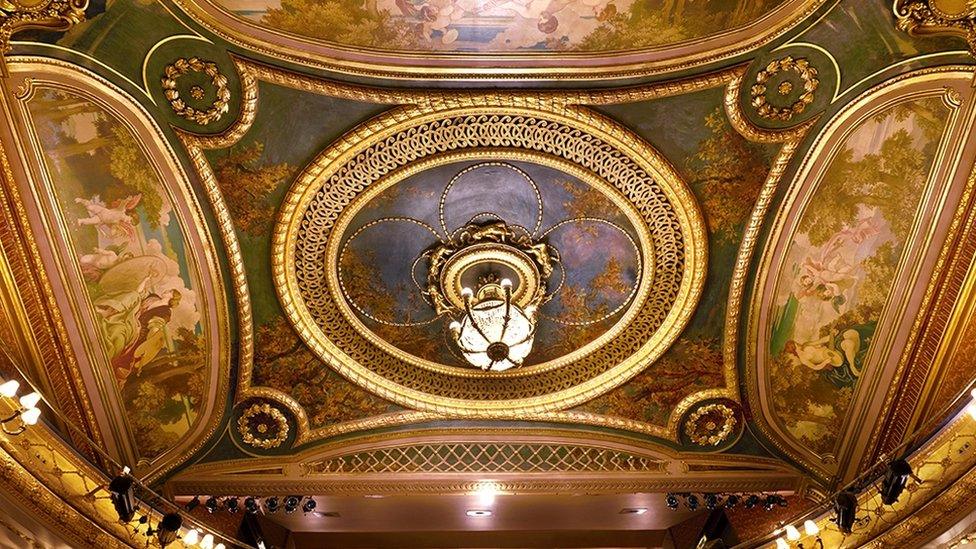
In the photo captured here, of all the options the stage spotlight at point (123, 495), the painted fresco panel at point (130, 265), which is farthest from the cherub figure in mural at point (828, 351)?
the stage spotlight at point (123, 495)

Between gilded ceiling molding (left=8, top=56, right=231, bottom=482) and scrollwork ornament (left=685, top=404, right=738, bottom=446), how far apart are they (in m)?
5.51

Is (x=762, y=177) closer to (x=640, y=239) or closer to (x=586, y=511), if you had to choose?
(x=640, y=239)

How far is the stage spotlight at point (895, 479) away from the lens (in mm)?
5869

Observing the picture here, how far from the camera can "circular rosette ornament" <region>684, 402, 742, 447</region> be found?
8211 millimetres

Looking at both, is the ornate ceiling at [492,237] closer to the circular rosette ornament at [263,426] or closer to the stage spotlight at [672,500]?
the circular rosette ornament at [263,426]

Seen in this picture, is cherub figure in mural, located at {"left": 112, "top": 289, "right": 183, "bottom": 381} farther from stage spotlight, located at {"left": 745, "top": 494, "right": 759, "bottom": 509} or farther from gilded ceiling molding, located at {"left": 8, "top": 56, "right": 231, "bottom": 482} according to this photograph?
stage spotlight, located at {"left": 745, "top": 494, "right": 759, "bottom": 509}

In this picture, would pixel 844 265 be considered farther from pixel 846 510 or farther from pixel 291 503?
pixel 291 503

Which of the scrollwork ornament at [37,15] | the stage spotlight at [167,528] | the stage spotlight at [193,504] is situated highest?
the scrollwork ornament at [37,15]

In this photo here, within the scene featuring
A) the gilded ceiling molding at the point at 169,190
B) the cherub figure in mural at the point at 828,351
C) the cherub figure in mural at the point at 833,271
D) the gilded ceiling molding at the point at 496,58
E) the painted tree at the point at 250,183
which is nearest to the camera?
the gilded ceiling molding at the point at 169,190

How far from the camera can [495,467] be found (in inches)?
327

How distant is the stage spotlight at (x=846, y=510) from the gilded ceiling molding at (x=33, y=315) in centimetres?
725

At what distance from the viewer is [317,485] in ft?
26.6

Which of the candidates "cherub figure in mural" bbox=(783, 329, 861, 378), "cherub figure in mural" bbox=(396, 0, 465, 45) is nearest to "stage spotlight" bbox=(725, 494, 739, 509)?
"cherub figure in mural" bbox=(783, 329, 861, 378)

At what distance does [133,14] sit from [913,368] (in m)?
7.82
